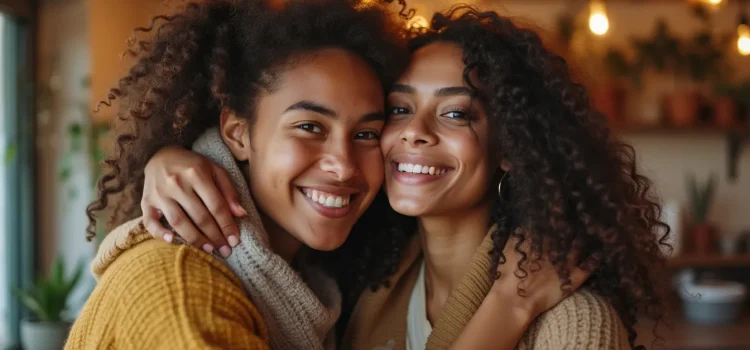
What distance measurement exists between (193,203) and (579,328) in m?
0.74

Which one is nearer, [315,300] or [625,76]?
[315,300]

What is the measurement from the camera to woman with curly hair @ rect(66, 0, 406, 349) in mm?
1287

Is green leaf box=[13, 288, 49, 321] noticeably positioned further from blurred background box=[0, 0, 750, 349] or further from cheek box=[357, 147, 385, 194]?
cheek box=[357, 147, 385, 194]

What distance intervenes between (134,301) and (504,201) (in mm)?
822

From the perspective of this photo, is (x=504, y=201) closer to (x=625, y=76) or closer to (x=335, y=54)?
(x=335, y=54)

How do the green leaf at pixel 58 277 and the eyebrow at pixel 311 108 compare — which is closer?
the eyebrow at pixel 311 108

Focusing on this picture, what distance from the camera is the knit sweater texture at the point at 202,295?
1.00 metres

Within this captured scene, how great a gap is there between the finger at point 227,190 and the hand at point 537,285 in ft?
1.74

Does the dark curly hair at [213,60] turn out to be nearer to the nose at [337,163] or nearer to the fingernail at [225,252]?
the nose at [337,163]

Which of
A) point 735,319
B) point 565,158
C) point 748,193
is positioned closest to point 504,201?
point 565,158

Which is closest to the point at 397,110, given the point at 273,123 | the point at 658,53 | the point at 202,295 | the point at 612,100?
the point at 273,123

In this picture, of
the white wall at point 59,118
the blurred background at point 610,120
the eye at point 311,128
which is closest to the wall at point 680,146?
the blurred background at point 610,120

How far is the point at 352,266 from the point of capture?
1.74 m

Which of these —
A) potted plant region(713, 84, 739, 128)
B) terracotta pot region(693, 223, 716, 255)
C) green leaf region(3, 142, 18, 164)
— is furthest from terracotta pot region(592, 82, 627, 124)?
green leaf region(3, 142, 18, 164)
